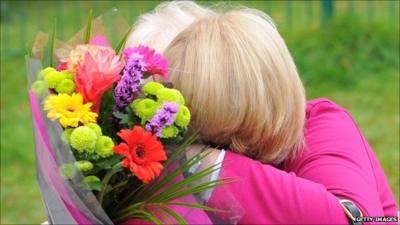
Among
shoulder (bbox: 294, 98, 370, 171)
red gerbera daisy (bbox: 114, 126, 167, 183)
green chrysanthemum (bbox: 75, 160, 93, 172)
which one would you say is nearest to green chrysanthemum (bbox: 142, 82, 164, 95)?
red gerbera daisy (bbox: 114, 126, 167, 183)

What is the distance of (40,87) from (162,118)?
23 centimetres

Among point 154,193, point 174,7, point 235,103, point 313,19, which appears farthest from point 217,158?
point 313,19

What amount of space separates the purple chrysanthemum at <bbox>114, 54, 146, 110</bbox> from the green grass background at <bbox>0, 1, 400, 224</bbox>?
8.29 ft

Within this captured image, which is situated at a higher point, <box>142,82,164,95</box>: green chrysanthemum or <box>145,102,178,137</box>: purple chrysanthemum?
<box>142,82,164,95</box>: green chrysanthemum

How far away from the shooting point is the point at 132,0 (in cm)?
714

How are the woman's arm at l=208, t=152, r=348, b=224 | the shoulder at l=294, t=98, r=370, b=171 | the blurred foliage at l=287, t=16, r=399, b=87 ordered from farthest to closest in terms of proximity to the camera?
A: 1. the blurred foliage at l=287, t=16, r=399, b=87
2. the shoulder at l=294, t=98, r=370, b=171
3. the woman's arm at l=208, t=152, r=348, b=224

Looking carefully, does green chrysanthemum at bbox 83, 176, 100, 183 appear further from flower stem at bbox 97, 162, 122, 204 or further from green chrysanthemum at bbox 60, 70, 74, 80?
green chrysanthemum at bbox 60, 70, 74, 80

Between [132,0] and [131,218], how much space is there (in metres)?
5.55

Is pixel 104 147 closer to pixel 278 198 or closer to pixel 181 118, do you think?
pixel 181 118

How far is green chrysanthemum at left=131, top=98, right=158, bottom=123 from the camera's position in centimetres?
166

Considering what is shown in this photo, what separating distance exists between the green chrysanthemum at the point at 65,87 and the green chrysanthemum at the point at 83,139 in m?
0.09

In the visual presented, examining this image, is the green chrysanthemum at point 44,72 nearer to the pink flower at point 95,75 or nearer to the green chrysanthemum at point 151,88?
the pink flower at point 95,75

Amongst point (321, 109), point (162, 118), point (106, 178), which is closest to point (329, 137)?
point (321, 109)

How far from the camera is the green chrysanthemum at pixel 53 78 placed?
163cm
